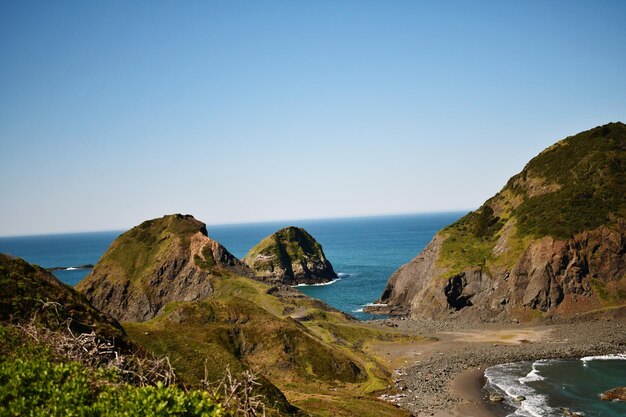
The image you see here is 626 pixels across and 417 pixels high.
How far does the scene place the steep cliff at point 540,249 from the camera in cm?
10875

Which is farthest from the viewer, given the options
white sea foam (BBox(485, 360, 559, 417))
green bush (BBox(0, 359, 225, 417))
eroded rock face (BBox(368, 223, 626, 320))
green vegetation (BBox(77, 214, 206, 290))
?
green vegetation (BBox(77, 214, 206, 290))

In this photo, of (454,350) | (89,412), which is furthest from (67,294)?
(454,350)

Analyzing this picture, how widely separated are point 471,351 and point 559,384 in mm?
20463

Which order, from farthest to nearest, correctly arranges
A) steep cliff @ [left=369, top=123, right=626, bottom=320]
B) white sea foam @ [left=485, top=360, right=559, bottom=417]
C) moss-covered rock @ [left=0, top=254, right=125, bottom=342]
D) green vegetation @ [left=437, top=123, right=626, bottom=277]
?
green vegetation @ [left=437, top=123, right=626, bottom=277] < steep cliff @ [left=369, top=123, right=626, bottom=320] < white sea foam @ [left=485, top=360, right=559, bottom=417] < moss-covered rock @ [left=0, top=254, right=125, bottom=342]

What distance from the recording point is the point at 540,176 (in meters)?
140

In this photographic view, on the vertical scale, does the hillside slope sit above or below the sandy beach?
above

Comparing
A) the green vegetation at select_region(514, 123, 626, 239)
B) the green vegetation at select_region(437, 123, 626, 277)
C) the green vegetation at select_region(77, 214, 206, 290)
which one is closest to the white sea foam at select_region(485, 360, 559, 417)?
the green vegetation at select_region(437, 123, 626, 277)

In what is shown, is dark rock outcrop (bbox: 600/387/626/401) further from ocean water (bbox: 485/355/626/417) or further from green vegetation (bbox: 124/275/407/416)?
green vegetation (bbox: 124/275/407/416)

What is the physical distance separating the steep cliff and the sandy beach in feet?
22.9

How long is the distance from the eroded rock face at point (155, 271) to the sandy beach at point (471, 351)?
5280 centimetres

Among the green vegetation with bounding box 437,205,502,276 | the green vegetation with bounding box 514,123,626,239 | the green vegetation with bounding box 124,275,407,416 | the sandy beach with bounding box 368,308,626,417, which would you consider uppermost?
the green vegetation with bounding box 514,123,626,239

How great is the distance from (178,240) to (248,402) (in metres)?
132

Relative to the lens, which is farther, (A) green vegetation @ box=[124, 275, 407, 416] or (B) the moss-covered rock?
(A) green vegetation @ box=[124, 275, 407, 416]

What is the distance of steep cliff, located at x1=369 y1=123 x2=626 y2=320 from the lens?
357 feet
